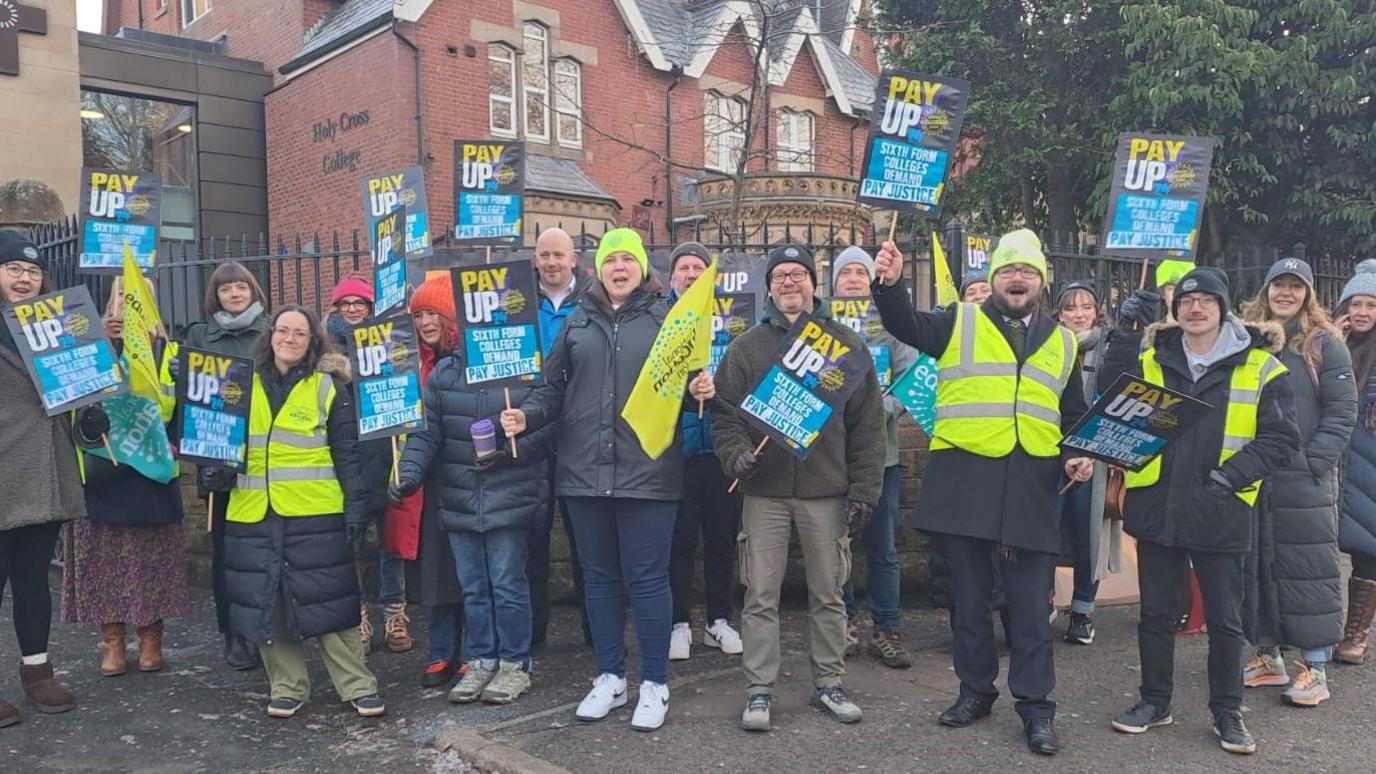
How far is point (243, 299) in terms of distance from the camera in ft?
17.6

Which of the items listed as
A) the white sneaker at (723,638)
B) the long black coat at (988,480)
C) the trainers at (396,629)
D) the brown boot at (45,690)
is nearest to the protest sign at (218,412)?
the brown boot at (45,690)

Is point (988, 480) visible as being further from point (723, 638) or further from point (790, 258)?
point (723, 638)

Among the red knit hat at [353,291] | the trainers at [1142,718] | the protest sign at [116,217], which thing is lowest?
the trainers at [1142,718]

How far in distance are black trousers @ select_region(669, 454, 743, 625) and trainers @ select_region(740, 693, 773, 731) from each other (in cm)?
124

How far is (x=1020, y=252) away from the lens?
4477 millimetres

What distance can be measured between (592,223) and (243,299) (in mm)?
15556

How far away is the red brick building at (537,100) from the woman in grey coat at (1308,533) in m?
13.5

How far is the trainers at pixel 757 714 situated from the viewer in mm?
4492

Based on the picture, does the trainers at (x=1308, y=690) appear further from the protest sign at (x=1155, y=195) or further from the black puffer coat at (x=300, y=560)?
the black puffer coat at (x=300, y=560)

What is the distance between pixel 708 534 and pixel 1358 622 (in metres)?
3.44

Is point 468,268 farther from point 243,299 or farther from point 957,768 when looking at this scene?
point 957,768

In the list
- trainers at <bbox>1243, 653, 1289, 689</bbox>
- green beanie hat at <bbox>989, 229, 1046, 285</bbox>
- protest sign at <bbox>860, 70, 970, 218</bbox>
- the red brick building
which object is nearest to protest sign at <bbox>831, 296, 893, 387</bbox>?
protest sign at <bbox>860, 70, 970, 218</bbox>

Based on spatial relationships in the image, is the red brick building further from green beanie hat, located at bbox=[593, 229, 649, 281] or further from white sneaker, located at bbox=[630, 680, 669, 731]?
white sneaker, located at bbox=[630, 680, 669, 731]

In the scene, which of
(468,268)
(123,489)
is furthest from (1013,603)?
(123,489)
